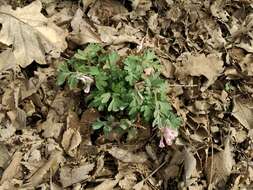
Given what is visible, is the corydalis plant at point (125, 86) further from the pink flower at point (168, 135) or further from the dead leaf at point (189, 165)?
the dead leaf at point (189, 165)

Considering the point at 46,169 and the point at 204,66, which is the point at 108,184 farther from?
the point at 204,66

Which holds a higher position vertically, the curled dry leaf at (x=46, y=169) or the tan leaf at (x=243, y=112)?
the tan leaf at (x=243, y=112)

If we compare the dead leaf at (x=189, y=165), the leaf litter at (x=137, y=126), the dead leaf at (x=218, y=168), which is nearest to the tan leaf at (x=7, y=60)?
the leaf litter at (x=137, y=126)

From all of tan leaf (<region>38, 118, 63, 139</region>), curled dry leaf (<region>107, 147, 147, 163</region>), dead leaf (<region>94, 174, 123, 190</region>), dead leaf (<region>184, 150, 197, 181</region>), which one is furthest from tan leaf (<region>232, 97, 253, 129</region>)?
tan leaf (<region>38, 118, 63, 139</region>)

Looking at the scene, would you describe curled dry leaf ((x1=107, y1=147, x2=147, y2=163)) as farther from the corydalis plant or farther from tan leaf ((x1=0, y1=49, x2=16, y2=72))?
tan leaf ((x1=0, y1=49, x2=16, y2=72))

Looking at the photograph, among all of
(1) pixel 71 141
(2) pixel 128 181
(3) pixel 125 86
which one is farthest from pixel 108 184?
(3) pixel 125 86

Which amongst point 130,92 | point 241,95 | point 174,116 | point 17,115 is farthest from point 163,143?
point 17,115
